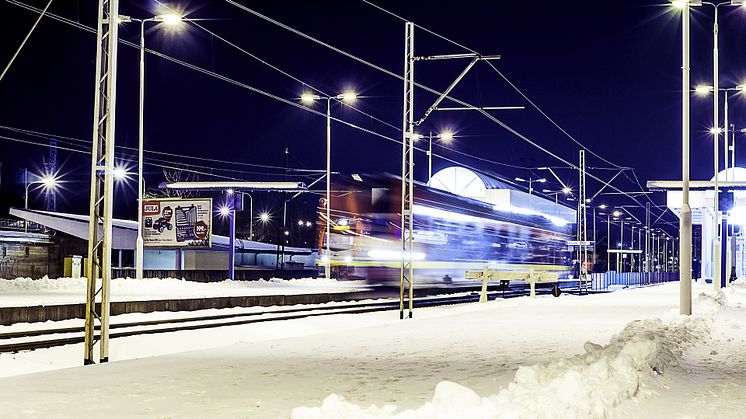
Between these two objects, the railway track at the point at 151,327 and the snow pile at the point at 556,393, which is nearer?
the snow pile at the point at 556,393

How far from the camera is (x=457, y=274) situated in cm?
4119

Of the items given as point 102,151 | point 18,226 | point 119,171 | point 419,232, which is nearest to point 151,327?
point 119,171

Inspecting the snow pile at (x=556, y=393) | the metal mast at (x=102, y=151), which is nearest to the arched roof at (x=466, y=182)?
the metal mast at (x=102, y=151)

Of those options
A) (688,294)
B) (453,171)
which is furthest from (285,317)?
(453,171)

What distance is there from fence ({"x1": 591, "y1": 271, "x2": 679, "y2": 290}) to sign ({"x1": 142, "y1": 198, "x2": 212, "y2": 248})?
102ft

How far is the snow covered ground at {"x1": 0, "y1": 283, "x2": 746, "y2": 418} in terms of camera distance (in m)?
8.47

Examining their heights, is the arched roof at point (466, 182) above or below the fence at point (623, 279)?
above

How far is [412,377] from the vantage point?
11.3 meters

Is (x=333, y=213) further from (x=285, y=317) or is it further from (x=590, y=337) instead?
(x=590, y=337)

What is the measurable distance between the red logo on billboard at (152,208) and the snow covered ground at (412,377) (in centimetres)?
2585

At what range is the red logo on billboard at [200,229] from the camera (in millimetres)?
43406

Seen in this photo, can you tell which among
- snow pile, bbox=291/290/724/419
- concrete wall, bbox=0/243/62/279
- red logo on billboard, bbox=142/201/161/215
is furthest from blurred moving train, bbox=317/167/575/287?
concrete wall, bbox=0/243/62/279

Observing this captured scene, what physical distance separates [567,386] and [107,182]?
7340mm

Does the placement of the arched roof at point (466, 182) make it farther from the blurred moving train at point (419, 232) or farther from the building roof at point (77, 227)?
the building roof at point (77, 227)
